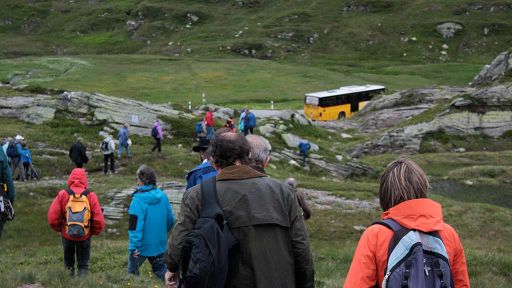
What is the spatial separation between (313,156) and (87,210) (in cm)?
3110

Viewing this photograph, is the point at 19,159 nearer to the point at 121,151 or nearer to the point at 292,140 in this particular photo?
the point at 121,151

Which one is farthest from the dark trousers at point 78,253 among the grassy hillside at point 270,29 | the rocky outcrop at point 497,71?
the grassy hillside at point 270,29

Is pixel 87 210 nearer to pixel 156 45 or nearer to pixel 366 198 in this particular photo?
pixel 366 198

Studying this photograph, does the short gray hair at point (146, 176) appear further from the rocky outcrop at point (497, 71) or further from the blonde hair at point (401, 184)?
the rocky outcrop at point (497, 71)

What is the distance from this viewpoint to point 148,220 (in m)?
11.8

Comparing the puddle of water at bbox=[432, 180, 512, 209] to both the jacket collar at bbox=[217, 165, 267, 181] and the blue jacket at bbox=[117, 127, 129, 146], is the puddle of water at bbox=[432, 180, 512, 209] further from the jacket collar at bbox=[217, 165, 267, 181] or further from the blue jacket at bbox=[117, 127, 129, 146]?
the jacket collar at bbox=[217, 165, 267, 181]

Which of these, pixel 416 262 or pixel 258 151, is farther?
pixel 258 151

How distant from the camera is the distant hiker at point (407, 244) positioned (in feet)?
18.1

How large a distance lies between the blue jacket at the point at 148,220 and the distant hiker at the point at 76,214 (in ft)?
3.55

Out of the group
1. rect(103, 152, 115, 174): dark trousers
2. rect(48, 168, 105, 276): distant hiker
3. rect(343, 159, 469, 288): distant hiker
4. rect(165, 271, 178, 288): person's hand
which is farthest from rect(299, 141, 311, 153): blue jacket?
rect(343, 159, 469, 288): distant hiker

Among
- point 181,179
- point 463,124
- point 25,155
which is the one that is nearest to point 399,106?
point 463,124

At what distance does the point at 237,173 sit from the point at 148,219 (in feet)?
17.1

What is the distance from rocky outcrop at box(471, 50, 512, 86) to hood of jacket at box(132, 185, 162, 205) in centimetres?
5525

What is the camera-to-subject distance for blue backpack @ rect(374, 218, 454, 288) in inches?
215
